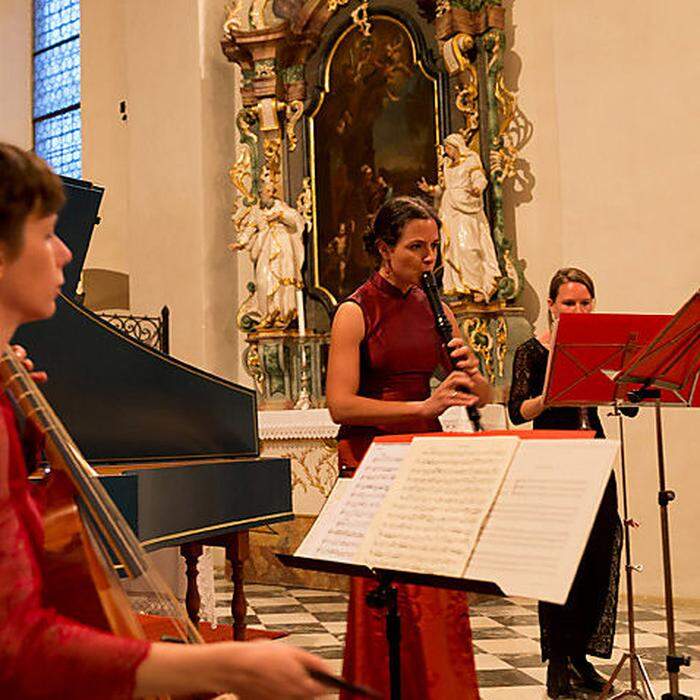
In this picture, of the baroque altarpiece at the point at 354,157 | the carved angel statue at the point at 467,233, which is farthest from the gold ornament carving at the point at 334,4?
the carved angel statue at the point at 467,233

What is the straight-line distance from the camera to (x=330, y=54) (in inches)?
343

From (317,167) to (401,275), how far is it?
571 cm

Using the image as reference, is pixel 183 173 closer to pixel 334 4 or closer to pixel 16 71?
pixel 334 4

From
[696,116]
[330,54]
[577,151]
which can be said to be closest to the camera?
[696,116]

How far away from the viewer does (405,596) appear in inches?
115

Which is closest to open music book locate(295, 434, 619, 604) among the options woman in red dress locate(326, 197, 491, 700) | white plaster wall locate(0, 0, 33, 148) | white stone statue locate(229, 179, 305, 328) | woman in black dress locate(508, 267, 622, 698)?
woman in red dress locate(326, 197, 491, 700)

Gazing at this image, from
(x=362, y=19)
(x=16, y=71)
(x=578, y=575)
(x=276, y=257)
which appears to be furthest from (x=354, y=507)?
(x=16, y=71)

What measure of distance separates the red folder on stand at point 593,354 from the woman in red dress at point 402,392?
446 mm

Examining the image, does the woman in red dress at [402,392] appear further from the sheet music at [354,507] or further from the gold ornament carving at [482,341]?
→ the gold ornament carving at [482,341]

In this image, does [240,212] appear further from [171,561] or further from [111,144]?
[171,561]

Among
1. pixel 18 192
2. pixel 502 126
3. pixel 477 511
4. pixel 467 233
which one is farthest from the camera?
pixel 502 126

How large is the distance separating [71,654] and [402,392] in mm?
2037

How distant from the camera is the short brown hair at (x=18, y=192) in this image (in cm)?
133

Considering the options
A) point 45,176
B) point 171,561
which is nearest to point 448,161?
point 171,561
